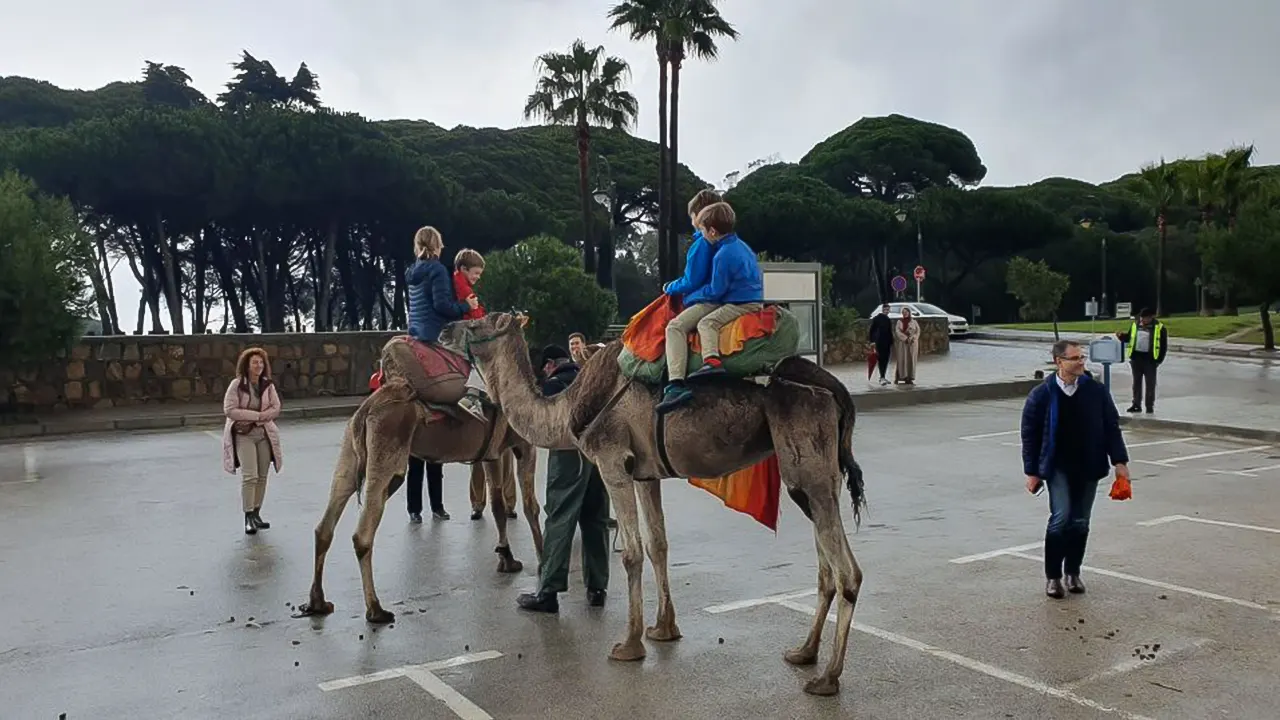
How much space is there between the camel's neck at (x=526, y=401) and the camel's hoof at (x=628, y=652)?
4.37 ft

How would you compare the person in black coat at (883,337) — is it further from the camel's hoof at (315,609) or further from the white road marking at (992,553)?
the camel's hoof at (315,609)

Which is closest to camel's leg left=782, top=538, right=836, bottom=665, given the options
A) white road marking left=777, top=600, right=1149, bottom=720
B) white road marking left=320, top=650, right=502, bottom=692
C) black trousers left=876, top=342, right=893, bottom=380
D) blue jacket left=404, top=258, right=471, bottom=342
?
white road marking left=777, top=600, right=1149, bottom=720

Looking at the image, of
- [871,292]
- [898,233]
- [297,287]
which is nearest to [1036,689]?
[297,287]

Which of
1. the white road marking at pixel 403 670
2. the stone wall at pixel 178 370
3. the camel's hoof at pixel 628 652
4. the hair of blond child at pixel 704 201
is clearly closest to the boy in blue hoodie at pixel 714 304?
the hair of blond child at pixel 704 201

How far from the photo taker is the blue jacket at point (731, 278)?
6.16m

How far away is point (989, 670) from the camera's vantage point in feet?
19.8

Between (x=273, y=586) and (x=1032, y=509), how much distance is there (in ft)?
23.8

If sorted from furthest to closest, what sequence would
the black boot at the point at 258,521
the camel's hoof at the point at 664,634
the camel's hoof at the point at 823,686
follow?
the black boot at the point at 258,521
the camel's hoof at the point at 664,634
the camel's hoof at the point at 823,686

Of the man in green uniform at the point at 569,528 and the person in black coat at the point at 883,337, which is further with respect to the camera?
the person in black coat at the point at 883,337

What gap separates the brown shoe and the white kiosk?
13943 mm

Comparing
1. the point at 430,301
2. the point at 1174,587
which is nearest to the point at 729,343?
the point at 430,301

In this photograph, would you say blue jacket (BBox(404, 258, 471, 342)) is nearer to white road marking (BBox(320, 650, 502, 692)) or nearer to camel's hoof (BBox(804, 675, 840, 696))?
white road marking (BBox(320, 650, 502, 692))

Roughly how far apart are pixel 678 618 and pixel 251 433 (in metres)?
5.22

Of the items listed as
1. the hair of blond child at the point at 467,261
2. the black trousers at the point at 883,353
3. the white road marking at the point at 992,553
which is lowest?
the white road marking at the point at 992,553
